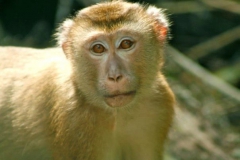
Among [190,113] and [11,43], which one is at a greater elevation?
[11,43]

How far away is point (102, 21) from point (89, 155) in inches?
49.9

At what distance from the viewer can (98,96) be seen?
19.0ft

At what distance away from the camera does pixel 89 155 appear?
5.91m

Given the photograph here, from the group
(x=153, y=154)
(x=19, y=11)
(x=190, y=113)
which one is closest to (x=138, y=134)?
(x=153, y=154)

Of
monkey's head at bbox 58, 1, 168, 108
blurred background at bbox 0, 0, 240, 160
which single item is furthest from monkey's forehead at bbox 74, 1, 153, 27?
blurred background at bbox 0, 0, 240, 160

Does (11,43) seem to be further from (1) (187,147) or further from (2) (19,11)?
(1) (187,147)

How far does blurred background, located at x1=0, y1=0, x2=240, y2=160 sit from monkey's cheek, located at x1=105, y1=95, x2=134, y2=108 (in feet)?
8.96

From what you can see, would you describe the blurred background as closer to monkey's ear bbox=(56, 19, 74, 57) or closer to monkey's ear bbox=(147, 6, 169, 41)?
monkey's ear bbox=(147, 6, 169, 41)

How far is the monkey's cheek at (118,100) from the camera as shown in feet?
18.1

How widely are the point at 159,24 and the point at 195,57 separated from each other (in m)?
4.43

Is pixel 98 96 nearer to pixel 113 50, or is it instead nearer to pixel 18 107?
pixel 113 50

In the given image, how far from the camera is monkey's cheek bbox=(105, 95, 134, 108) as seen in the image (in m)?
5.52

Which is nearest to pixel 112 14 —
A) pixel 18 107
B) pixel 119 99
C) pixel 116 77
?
pixel 116 77

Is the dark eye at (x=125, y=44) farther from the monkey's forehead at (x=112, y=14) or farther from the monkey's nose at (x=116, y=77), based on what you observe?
the monkey's nose at (x=116, y=77)
